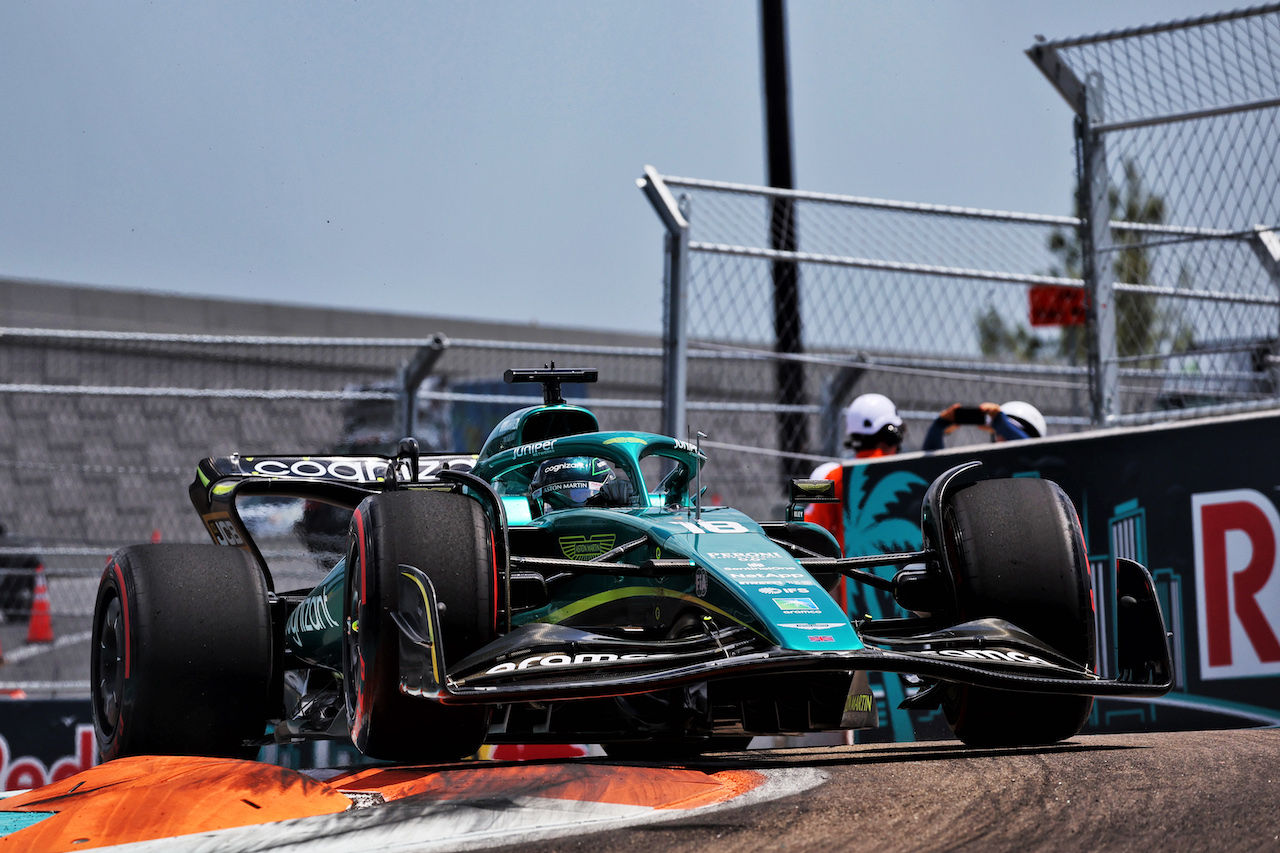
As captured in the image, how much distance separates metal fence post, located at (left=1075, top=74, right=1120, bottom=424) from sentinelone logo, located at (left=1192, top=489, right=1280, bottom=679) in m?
1.24

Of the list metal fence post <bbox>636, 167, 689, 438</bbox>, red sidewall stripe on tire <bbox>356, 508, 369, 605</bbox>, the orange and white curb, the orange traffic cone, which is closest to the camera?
the orange and white curb

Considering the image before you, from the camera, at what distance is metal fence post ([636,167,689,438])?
7.05m

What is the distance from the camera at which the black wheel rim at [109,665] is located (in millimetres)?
5055

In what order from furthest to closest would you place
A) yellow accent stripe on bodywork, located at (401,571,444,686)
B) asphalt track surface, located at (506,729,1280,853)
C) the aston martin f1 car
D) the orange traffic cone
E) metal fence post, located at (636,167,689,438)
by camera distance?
the orange traffic cone < metal fence post, located at (636,167,689,438) < the aston martin f1 car < yellow accent stripe on bodywork, located at (401,571,444,686) < asphalt track surface, located at (506,729,1280,853)

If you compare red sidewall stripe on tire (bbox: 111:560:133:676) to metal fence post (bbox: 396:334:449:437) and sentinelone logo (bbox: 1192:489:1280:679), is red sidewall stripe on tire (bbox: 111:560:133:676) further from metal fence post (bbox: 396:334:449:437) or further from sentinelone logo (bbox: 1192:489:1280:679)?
sentinelone logo (bbox: 1192:489:1280:679)

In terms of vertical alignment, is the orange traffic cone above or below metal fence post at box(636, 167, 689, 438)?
below

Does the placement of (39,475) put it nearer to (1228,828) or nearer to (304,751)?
(304,751)

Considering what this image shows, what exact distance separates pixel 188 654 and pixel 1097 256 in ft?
15.6

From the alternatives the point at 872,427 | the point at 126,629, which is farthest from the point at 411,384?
the point at 126,629

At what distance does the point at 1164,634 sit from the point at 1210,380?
3.99 m

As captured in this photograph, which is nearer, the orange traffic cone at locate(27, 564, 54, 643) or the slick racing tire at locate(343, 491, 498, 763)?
the slick racing tire at locate(343, 491, 498, 763)

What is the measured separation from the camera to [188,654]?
16.0 feet

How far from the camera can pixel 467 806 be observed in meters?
3.54

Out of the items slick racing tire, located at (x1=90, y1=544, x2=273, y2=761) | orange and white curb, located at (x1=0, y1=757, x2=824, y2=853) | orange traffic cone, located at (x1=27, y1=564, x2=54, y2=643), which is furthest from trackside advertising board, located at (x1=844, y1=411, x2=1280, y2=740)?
orange traffic cone, located at (x1=27, y1=564, x2=54, y2=643)
